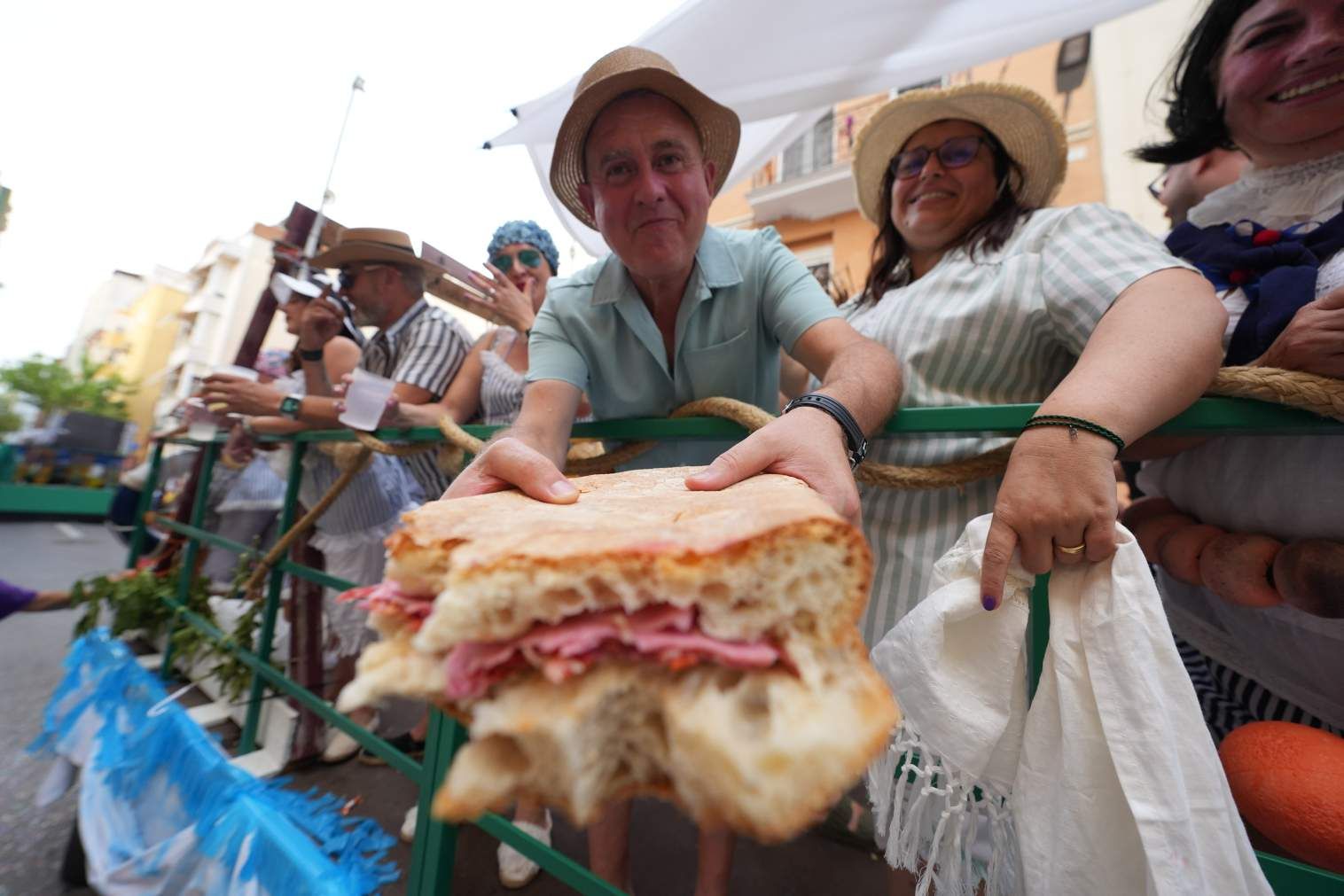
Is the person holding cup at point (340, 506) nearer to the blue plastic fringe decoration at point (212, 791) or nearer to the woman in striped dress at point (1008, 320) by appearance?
the blue plastic fringe decoration at point (212, 791)

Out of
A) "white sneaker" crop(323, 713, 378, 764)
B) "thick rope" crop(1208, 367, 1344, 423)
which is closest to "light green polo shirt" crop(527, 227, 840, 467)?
"thick rope" crop(1208, 367, 1344, 423)

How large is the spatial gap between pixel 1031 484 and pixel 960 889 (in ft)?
2.19

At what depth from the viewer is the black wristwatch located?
3.33ft

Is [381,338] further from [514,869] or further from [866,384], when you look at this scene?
[866,384]

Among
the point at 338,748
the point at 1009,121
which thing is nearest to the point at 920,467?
the point at 1009,121

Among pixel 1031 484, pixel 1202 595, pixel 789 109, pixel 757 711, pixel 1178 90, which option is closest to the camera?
pixel 757 711

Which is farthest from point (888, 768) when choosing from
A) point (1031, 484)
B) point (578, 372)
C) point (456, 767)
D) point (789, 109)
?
point (789, 109)

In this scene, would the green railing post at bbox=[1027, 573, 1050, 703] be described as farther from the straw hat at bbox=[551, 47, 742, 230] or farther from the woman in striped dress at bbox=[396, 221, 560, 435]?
the woman in striped dress at bbox=[396, 221, 560, 435]

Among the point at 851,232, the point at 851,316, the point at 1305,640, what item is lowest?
the point at 1305,640

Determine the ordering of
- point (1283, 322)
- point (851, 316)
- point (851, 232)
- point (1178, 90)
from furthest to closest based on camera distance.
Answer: point (851, 232), point (851, 316), point (1178, 90), point (1283, 322)

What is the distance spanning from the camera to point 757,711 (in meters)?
0.47

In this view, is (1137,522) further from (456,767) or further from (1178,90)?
(456,767)

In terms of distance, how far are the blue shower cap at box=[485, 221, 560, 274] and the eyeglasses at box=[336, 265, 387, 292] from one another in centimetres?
65

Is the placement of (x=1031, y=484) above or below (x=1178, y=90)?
below
